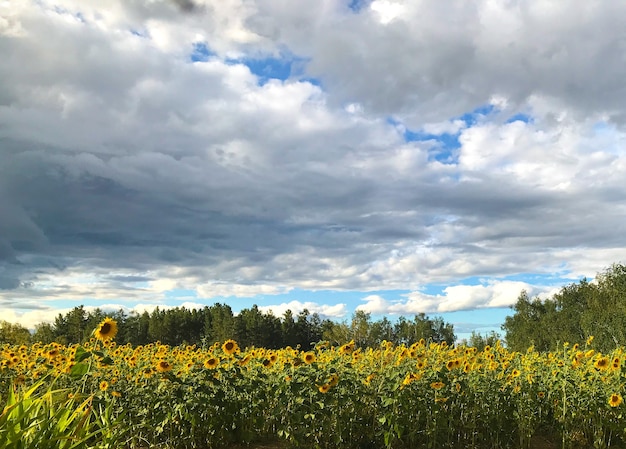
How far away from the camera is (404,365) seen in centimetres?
667

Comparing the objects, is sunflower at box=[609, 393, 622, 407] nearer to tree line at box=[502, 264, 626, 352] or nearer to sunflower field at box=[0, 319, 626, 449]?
sunflower field at box=[0, 319, 626, 449]

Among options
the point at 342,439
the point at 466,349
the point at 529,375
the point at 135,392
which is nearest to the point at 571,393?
the point at 529,375

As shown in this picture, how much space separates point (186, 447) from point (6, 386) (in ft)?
8.72

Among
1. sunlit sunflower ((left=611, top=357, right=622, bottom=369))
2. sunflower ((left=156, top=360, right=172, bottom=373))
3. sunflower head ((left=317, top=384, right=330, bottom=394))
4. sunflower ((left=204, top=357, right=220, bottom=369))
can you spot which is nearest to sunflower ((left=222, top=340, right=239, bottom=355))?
sunflower ((left=204, top=357, right=220, bottom=369))

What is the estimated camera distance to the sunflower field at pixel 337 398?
18.4ft

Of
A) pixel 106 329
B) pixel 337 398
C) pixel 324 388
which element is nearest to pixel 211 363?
pixel 324 388

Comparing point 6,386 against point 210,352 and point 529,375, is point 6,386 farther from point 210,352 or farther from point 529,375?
point 529,375

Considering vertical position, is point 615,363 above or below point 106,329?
below

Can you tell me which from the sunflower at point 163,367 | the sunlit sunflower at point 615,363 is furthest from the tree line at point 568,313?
the sunflower at point 163,367

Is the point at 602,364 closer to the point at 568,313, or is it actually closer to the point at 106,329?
the point at 106,329

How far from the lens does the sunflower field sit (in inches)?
221

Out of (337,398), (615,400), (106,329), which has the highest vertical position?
(106,329)

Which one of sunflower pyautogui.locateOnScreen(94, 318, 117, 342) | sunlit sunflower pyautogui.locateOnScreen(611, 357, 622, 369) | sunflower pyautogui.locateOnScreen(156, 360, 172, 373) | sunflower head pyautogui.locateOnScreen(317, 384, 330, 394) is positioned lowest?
sunflower head pyautogui.locateOnScreen(317, 384, 330, 394)

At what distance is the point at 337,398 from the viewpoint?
5.62 metres
